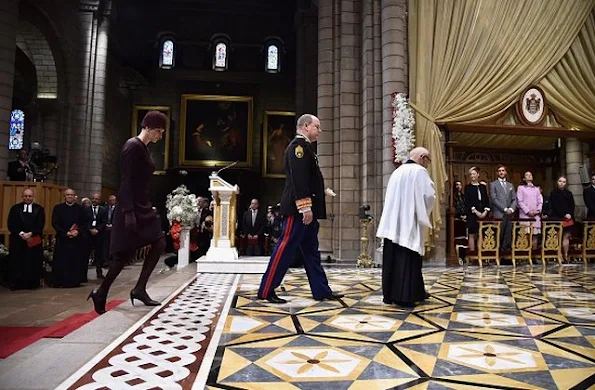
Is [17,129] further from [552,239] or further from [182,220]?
[552,239]

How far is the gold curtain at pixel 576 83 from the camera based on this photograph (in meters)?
9.05

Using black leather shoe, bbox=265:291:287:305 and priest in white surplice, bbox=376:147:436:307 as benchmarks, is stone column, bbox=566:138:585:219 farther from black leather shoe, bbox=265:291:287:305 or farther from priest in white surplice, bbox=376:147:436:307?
black leather shoe, bbox=265:291:287:305

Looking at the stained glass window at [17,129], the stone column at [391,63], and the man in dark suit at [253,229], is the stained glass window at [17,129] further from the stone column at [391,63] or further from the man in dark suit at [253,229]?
the stone column at [391,63]

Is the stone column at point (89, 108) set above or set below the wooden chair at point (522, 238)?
above

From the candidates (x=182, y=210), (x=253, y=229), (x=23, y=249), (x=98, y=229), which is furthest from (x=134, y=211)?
(x=253, y=229)

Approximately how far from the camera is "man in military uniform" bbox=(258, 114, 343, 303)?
12.4 ft

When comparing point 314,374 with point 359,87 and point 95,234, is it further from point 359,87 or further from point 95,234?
point 359,87

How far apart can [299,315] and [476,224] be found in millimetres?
5543

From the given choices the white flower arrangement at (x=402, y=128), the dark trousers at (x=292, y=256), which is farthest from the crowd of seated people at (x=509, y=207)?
the dark trousers at (x=292, y=256)

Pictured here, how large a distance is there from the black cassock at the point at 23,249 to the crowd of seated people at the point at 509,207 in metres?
7.22

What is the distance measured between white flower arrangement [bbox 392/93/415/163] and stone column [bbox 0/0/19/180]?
7970 millimetres

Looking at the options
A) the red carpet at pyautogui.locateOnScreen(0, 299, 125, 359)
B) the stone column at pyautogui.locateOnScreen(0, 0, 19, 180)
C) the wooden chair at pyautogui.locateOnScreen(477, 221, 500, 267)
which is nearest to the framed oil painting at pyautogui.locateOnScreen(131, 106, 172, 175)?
the stone column at pyautogui.locateOnScreen(0, 0, 19, 180)

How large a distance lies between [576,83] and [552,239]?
136 inches

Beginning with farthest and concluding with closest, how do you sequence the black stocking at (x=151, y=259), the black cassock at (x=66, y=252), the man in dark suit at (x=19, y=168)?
the man in dark suit at (x=19, y=168) → the black cassock at (x=66, y=252) → the black stocking at (x=151, y=259)
